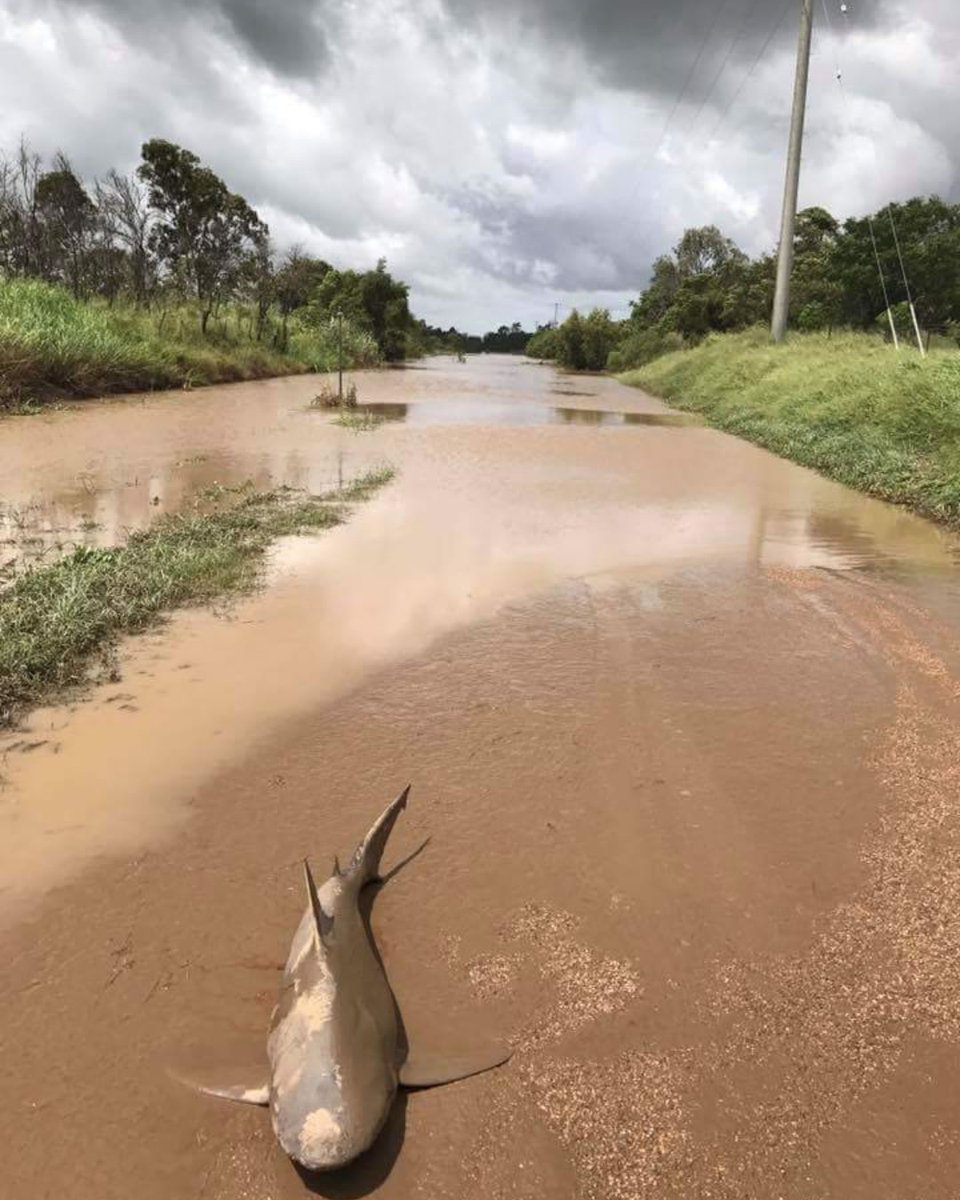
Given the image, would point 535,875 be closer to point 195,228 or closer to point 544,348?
point 195,228

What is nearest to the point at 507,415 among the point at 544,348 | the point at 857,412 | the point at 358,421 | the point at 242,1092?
the point at 358,421

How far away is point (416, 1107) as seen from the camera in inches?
81.7

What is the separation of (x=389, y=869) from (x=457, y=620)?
254 cm

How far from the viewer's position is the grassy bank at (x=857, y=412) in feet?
33.1

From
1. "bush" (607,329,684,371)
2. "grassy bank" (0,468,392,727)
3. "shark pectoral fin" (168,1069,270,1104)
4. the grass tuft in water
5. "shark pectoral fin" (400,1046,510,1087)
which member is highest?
"bush" (607,329,684,371)

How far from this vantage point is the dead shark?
1899 millimetres

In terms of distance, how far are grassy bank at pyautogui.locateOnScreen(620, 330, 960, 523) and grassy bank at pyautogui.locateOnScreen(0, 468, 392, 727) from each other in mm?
6755

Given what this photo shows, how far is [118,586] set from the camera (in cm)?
528

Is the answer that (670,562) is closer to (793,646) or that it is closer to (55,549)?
(793,646)

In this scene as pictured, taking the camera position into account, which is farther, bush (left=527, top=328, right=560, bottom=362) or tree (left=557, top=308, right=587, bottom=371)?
bush (left=527, top=328, right=560, bottom=362)

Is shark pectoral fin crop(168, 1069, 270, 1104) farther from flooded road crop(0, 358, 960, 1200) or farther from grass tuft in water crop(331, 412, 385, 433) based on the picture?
grass tuft in water crop(331, 412, 385, 433)

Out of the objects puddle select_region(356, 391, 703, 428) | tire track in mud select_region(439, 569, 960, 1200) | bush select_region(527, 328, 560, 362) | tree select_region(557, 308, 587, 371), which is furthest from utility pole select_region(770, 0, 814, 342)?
bush select_region(527, 328, 560, 362)

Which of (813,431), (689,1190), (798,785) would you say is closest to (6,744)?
(689,1190)

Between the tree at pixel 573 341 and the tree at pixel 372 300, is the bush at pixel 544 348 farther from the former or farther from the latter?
the tree at pixel 372 300
